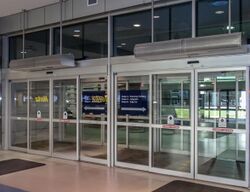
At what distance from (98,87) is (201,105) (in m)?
2.54

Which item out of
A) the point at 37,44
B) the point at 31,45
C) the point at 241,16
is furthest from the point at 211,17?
the point at 31,45

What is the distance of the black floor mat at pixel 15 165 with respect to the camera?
670 cm

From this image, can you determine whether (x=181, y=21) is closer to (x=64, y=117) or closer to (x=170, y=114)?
(x=170, y=114)

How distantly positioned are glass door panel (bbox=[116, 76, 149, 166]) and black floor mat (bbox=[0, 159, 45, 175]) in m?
2.02

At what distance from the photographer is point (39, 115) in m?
8.68

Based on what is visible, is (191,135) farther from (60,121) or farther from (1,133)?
(1,133)

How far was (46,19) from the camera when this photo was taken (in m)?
7.89

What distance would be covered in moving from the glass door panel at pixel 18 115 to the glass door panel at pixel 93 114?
7.61 feet

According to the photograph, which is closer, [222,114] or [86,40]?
[222,114]

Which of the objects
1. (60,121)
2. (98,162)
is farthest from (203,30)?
(60,121)

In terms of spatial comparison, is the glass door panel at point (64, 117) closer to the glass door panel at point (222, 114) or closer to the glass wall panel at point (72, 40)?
the glass wall panel at point (72, 40)

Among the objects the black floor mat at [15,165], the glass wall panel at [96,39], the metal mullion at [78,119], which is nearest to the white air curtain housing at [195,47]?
the glass wall panel at [96,39]

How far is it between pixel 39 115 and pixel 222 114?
16.6ft

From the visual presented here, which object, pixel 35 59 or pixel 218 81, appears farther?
pixel 35 59
